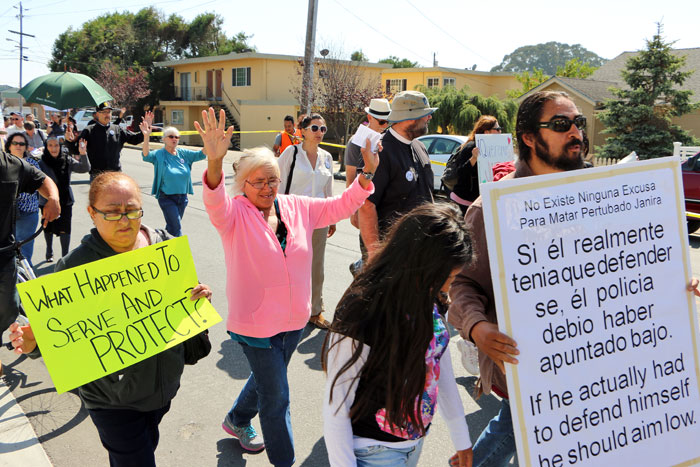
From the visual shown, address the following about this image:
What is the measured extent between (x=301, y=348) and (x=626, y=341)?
3.44 metres

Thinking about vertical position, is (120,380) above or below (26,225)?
below

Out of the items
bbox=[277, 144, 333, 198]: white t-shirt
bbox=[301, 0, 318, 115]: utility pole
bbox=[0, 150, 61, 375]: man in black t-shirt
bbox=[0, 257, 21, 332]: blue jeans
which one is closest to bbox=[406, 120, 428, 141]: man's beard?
bbox=[277, 144, 333, 198]: white t-shirt

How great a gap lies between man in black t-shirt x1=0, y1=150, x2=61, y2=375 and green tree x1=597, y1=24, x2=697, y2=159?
22.4 m

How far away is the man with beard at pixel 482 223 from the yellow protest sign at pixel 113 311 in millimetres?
1230

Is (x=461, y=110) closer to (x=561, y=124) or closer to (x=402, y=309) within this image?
(x=561, y=124)

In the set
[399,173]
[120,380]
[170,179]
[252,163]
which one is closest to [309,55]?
[170,179]

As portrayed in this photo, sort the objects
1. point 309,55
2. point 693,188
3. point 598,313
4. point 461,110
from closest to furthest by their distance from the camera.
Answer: point 598,313 → point 693,188 → point 309,55 → point 461,110

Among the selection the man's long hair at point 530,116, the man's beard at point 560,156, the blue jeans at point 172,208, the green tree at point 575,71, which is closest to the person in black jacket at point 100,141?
the blue jeans at point 172,208

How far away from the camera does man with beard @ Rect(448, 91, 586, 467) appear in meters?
2.31

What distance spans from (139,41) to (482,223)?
60.6 metres

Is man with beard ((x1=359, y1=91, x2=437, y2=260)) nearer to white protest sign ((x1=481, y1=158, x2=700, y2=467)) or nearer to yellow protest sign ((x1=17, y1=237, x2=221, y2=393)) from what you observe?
yellow protest sign ((x1=17, y1=237, x2=221, y2=393))

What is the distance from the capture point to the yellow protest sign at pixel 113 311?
235 centimetres

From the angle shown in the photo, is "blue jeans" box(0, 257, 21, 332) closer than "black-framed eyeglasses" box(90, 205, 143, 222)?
No

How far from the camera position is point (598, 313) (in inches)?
80.5
